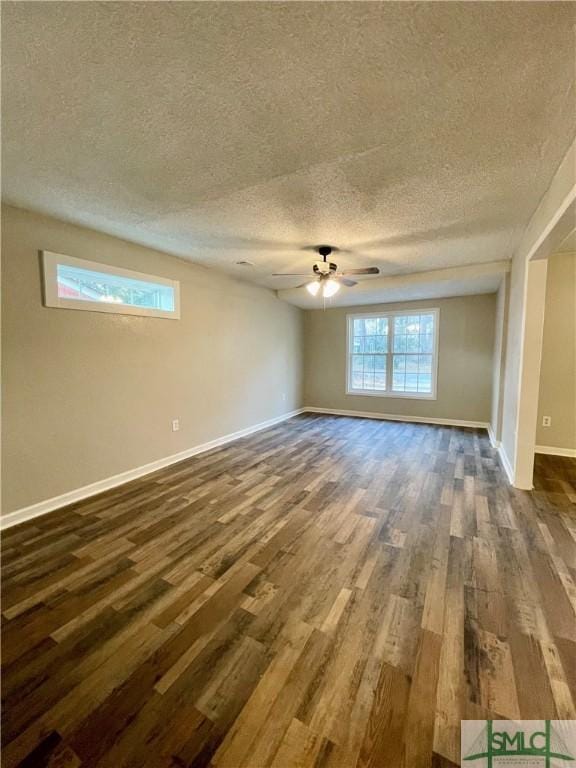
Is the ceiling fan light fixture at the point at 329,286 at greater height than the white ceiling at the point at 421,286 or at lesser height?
lesser

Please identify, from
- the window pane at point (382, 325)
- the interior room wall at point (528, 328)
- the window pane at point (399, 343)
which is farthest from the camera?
the window pane at point (382, 325)

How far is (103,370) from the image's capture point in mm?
3039

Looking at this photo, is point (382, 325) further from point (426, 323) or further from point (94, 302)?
point (94, 302)

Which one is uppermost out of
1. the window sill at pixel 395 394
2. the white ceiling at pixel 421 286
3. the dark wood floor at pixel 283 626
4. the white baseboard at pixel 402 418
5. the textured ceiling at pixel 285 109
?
the textured ceiling at pixel 285 109

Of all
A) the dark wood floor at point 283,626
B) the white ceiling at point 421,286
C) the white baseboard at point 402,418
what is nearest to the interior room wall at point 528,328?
the dark wood floor at point 283,626

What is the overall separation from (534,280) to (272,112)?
9.00ft

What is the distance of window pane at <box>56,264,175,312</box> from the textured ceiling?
0.49 m

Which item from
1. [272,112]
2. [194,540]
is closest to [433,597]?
[194,540]

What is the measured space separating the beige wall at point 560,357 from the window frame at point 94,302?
4911mm

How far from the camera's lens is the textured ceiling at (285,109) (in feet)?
3.64

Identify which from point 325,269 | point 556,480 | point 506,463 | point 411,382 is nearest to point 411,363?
point 411,382

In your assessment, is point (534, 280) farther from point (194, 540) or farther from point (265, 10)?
point (194, 540)

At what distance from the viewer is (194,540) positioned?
7.30 ft

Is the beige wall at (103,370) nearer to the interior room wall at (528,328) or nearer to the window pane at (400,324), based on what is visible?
the window pane at (400,324)
